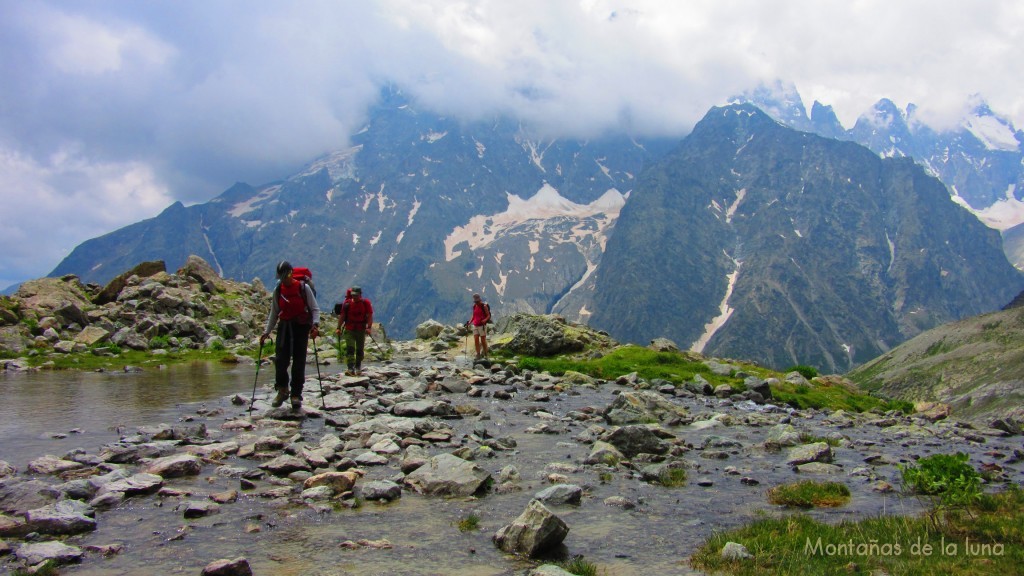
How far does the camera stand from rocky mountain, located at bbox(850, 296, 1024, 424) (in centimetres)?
5609

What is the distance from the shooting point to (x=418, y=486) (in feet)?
30.2

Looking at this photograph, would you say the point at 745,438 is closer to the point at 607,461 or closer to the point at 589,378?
the point at 607,461

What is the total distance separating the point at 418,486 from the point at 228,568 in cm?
380

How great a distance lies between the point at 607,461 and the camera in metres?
11.3

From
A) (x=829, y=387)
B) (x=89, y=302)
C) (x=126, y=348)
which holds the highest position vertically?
(x=89, y=302)

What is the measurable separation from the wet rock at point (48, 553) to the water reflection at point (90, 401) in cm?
483

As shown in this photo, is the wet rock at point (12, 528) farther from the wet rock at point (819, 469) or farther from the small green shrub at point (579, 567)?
the wet rock at point (819, 469)

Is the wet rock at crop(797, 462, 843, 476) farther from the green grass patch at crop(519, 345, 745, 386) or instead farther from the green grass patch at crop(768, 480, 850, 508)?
the green grass patch at crop(519, 345, 745, 386)

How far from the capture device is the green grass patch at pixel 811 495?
30.3 ft

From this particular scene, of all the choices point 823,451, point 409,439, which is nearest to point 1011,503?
point 823,451

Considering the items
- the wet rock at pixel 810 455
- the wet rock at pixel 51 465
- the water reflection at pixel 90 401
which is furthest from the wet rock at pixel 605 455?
the water reflection at pixel 90 401

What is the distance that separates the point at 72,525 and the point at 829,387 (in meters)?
32.6

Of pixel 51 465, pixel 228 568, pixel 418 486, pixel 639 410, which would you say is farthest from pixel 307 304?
pixel 228 568

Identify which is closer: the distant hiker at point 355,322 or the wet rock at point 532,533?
the wet rock at point 532,533
